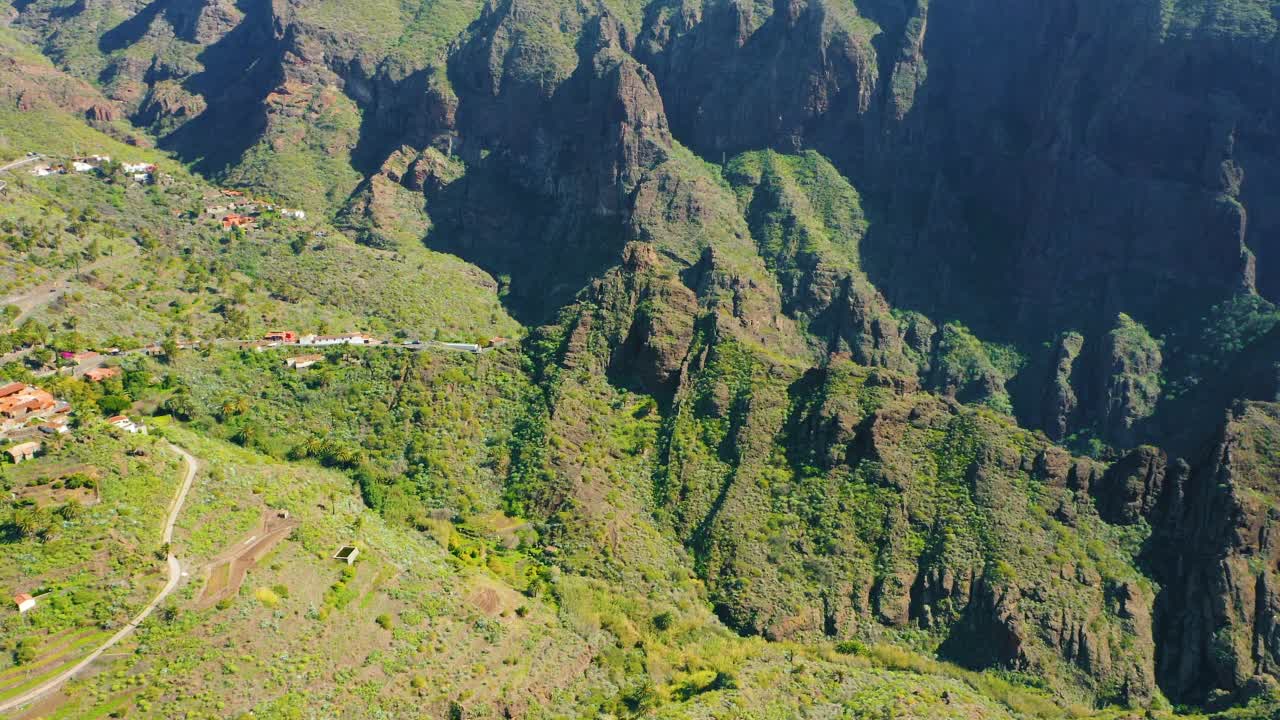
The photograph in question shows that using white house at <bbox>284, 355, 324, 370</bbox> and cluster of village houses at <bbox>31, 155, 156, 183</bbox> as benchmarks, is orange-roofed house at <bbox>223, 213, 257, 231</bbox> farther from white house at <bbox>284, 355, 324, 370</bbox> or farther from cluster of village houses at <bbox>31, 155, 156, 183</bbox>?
white house at <bbox>284, 355, 324, 370</bbox>

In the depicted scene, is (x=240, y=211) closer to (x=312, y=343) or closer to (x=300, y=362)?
(x=312, y=343)

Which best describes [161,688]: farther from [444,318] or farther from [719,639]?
[444,318]

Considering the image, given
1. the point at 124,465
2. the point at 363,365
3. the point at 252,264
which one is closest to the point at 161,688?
the point at 124,465

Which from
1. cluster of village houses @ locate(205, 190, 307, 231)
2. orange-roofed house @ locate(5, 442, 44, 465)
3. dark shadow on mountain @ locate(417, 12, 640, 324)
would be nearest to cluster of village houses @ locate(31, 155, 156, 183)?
cluster of village houses @ locate(205, 190, 307, 231)

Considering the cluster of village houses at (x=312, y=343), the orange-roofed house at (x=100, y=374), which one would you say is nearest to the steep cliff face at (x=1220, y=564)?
the cluster of village houses at (x=312, y=343)

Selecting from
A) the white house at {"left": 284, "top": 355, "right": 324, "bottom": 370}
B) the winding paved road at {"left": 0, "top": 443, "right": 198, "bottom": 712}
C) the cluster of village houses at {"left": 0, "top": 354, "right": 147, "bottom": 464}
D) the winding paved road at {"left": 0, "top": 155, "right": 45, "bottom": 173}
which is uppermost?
the winding paved road at {"left": 0, "top": 155, "right": 45, "bottom": 173}
